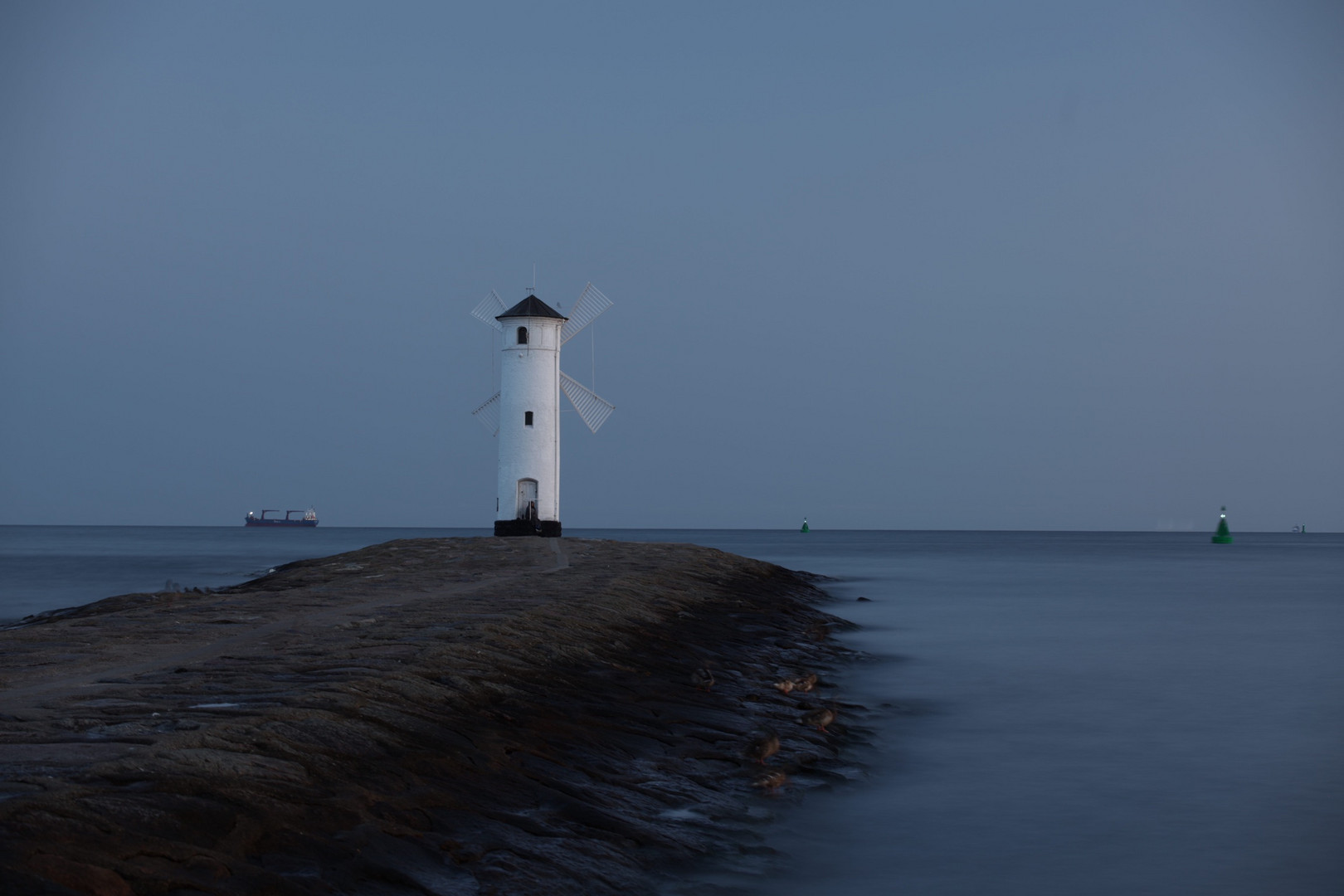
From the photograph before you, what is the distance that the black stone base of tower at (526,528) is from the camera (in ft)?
105

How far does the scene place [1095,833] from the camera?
8633 millimetres

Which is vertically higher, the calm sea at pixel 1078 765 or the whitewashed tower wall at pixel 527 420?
the whitewashed tower wall at pixel 527 420

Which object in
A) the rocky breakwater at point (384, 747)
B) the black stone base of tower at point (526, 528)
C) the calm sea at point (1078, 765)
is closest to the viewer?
the rocky breakwater at point (384, 747)

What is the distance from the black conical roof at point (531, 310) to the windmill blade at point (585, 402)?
127 inches

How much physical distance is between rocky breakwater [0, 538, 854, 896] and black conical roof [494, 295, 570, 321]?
61.3ft

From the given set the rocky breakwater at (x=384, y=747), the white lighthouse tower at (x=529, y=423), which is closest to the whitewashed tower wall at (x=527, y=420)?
the white lighthouse tower at (x=529, y=423)

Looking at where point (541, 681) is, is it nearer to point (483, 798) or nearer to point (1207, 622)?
point (483, 798)

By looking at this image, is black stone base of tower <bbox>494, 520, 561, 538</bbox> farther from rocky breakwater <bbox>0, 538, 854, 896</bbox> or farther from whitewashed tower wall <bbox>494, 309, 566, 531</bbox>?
rocky breakwater <bbox>0, 538, 854, 896</bbox>

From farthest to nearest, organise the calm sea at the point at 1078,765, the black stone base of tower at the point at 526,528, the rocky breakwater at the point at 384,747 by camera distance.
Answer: the black stone base of tower at the point at 526,528, the calm sea at the point at 1078,765, the rocky breakwater at the point at 384,747

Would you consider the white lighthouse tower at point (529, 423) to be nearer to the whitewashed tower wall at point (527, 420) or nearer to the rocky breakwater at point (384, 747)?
the whitewashed tower wall at point (527, 420)

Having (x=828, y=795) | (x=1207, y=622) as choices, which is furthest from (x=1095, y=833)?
(x=1207, y=622)

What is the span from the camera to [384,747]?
657 cm

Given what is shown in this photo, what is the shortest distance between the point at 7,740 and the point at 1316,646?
23.4 meters

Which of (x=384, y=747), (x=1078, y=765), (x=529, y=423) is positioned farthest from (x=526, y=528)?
(x=384, y=747)
